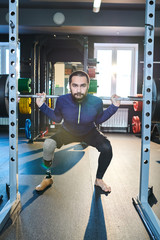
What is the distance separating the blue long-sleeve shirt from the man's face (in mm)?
76

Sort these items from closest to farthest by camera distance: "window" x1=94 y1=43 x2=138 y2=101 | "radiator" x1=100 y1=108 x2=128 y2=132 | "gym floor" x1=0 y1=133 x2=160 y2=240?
"gym floor" x1=0 y1=133 x2=160 y2=240 < "radiator" x1=100 y1=108 x2=128 y2=132 < "window" x1=94 y1=43 x2=138 y2=101

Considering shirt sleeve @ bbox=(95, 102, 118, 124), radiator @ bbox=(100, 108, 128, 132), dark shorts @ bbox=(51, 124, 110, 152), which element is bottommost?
radiator @ bbox=(100, 108, 128, 132)

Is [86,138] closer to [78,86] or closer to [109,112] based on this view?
[109,112]

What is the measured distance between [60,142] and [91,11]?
4214mm

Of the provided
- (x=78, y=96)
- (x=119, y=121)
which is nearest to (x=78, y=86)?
(x=78, y=96)

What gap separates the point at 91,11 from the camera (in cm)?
512

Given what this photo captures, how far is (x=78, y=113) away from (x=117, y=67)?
16.4 feet

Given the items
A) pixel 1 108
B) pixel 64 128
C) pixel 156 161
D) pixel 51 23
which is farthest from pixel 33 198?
pixel 51 23

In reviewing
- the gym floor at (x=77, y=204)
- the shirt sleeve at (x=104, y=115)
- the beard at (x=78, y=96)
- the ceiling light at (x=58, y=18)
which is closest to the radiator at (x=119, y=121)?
the ceiling light at (x=58, y=18)

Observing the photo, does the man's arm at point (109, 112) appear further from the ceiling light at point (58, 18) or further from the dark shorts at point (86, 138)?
the ceiling light at point (58, 18)

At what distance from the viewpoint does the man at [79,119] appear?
181 cm

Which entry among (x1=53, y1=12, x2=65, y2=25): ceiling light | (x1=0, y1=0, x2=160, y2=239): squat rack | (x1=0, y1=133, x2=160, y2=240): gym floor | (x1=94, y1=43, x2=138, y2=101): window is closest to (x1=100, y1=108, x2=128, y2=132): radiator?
(x1=94, y1=43, x2=138, y2=101): window

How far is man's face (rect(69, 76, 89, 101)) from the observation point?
5.91 feet

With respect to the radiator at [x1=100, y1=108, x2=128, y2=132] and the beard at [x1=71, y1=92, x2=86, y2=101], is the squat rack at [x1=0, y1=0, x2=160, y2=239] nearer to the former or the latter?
the beard at [x1=71, y1=92, x2=86, y2=101]
